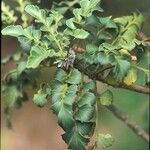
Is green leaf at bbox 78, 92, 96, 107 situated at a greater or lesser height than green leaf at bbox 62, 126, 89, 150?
greater

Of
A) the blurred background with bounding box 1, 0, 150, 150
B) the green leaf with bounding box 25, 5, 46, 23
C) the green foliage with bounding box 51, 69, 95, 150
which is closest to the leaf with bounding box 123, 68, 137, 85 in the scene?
the green foliage with bounding box 51, 69, 95, 150

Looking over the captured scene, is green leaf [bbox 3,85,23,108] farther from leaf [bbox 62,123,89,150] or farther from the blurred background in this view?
the blurred background

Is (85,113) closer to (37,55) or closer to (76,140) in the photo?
(76,140)

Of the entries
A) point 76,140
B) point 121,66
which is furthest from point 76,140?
point 121,66

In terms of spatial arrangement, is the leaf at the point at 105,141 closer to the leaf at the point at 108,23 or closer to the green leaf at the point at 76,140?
the green leaf at the point at 76,140

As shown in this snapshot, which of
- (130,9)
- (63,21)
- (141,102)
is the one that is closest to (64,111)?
(63,21)

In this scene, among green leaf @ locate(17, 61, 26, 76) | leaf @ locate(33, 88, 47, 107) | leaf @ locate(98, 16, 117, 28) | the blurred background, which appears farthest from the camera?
the blurred background

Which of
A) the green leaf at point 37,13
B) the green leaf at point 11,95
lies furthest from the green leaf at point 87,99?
the green leaf at point 11,95
